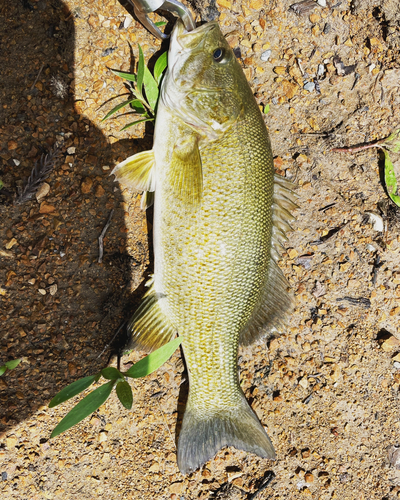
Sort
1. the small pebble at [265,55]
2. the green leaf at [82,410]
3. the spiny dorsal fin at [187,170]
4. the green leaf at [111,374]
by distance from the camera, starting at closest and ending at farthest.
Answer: the green leaf at [82,410] → the spiny dorsal fin at [187,170] → the green leaf at [111,374] → the small pebble at [265,55]

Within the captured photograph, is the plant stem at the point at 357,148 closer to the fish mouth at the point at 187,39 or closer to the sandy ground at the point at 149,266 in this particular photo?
the sandy ground at the point at 149,266

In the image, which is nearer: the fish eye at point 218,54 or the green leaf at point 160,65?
the fish eye at point 218,54

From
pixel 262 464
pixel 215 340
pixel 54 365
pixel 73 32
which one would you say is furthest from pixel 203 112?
pixel 262 464

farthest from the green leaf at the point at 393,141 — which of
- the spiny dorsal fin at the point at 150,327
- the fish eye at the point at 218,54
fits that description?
the spiny dorsal fin at the point at 150,327

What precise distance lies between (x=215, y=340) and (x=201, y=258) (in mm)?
505

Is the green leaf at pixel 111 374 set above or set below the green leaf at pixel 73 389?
below

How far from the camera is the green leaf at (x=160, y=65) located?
239 cm

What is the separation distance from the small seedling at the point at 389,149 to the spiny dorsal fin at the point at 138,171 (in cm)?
139

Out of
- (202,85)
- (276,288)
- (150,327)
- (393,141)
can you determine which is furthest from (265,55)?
(150,327)

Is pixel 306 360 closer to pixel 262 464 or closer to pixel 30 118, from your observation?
pixel 262 464

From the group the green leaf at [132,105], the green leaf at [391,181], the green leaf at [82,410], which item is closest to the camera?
the green leaf at [82,410]

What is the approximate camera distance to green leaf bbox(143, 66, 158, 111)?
7.72 ft

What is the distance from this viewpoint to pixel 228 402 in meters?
2.34

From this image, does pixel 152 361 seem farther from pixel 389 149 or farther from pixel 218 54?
pixel 389 149
